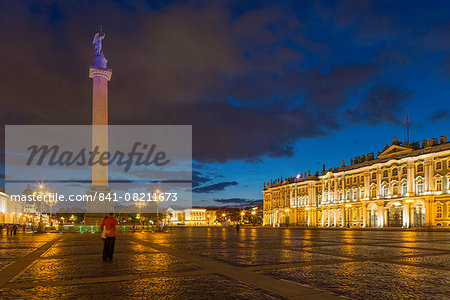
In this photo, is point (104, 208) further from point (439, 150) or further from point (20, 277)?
point (439, 150)

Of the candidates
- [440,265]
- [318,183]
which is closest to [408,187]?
[318,183]

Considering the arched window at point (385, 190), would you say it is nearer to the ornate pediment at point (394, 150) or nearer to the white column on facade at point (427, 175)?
the ornate pediment at point (394, 150)

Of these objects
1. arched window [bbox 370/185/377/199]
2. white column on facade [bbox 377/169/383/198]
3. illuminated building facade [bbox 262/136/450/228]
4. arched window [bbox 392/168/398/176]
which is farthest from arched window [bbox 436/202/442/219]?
arched window [bbox 370/185/377/199]

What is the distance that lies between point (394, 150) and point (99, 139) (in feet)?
172

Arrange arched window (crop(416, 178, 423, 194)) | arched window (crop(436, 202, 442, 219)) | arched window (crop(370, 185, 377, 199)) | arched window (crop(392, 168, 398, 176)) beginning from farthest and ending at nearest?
1. arched window (crop(370, 185, 377, 199))
2. arched window (crop(392, 168, 398, 176))
3. arched window (crop(416, 178, 423, 194))
4. arched window (crop(436, 202, 442, 219))

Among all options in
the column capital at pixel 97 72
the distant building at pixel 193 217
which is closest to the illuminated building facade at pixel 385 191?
the column capital at pixel 97 72

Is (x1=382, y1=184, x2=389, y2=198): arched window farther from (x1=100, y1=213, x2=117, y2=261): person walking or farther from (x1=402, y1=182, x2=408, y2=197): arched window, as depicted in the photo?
(x1=100, y1=213, x2=117, y2=261): person walking

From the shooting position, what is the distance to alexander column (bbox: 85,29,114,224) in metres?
50.5

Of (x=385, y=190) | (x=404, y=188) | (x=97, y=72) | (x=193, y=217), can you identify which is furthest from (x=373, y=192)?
(x=193, y=217)

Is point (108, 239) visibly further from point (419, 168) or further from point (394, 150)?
point (394, 150)

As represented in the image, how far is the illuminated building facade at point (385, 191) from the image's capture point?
65438mm

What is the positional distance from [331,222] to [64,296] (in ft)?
297

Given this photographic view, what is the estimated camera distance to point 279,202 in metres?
120

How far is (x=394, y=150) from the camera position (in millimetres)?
76250
